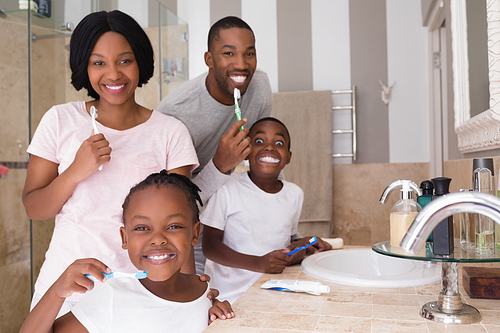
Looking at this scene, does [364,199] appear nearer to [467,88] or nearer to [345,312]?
[467,88]

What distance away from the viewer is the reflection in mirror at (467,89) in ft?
3.48

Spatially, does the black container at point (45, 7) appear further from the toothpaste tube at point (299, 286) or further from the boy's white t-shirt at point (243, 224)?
the toothpaste tube at point (299, 286)

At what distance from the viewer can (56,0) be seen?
6.92 feet

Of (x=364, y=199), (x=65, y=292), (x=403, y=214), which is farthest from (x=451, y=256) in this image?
(x=364, y=199)

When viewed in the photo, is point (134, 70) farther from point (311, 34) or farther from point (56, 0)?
point (311, 34)

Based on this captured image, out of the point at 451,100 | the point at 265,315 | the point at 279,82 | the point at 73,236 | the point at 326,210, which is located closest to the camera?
the point at 265,315

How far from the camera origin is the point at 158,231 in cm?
83

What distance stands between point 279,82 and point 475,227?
2.30m

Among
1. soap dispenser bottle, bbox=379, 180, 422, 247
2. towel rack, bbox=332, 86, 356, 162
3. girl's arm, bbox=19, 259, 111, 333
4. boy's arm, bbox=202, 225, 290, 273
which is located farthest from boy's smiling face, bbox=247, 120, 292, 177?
towel rack, bbox=332, 86, 356, 162

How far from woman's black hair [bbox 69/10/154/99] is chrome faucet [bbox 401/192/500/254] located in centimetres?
81

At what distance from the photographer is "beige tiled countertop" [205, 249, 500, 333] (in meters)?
0.67

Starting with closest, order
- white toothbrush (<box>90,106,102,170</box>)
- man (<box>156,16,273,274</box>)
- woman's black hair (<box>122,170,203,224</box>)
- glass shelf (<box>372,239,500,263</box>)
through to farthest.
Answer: glass shelf (<box>372,239,500,263</box>) < woman's black hair (<box>122,170,203,224</box>) < white toothbrush (<box>90,106,102,170</box>) < man (<box>156,16,273,274</box>)

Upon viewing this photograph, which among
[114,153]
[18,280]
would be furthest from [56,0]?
[114,153]

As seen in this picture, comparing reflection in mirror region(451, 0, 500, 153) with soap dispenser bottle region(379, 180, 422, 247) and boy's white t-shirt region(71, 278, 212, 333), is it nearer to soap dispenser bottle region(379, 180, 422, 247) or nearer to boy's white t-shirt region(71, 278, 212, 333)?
soap dispenser bottle region(379, 180, 422, 247)
